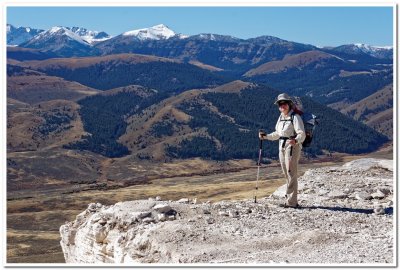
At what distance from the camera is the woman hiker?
61.3 ft

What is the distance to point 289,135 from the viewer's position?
62.4ft

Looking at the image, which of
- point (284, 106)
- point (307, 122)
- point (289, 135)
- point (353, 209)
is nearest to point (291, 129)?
point (289, 135)

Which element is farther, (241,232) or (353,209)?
(353,209)

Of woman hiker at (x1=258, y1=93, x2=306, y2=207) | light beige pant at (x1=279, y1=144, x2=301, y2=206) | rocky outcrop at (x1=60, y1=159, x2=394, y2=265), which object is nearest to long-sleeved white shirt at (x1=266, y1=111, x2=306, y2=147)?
woman hiker at (x1=258, y1=93, x2=306, y2=207)

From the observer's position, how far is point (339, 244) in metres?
15.6

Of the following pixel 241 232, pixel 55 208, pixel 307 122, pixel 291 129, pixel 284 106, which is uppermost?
pixel 284 106

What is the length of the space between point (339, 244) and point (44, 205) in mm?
128640

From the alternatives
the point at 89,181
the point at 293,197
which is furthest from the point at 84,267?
the point at 89,181

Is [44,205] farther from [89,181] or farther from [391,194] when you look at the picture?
[391,194]

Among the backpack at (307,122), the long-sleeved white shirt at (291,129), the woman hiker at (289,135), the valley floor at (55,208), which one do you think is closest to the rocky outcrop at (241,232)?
the woman hiker at (289,135)

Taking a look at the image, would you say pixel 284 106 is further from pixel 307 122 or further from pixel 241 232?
pixel 241 232

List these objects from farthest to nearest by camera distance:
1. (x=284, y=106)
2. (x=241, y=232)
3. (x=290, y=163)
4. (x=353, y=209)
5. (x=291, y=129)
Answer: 1. (x=353, y=209)
2. (x=290, y=163)
3. (x=291, y=129)
4. (x=284, y=106)
5. (x=241, y=232)

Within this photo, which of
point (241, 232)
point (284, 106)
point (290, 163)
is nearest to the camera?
point (241, 232)

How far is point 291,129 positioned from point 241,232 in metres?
3.75
